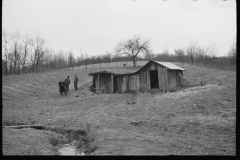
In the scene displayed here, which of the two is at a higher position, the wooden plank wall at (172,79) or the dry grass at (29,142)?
the wooden plank wall at (172,79)

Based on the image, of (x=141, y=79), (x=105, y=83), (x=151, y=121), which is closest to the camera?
(x=151, y=121)

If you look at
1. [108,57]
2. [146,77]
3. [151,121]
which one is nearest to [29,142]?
[151,121]

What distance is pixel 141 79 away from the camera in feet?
87.6

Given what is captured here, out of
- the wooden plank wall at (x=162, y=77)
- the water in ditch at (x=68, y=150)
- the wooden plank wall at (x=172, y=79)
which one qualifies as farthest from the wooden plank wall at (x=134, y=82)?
the water in ditch at (x=68, y=150)

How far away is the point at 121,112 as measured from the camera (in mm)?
17125

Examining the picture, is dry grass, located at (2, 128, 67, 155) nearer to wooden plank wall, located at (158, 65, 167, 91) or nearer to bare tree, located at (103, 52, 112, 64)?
wooden plank wall, located at (158, 65, 167, 91)

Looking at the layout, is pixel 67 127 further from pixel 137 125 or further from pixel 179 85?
pixel 179 85

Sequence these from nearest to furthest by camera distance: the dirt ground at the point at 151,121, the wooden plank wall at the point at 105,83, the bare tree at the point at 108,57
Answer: the dirt ground at the point at 151,121
the wooden plank wall at the point at 105,83
the bare tree at the point at 108,57

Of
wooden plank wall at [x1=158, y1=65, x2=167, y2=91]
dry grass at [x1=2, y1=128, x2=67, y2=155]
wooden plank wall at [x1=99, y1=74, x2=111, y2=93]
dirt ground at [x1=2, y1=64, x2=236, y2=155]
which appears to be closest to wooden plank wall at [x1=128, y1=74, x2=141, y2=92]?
wooden plank wall at [x1=158, y1=65, x2=167, y2=91]

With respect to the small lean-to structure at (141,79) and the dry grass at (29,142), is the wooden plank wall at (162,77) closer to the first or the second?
the small lean-to structure at (141,79)

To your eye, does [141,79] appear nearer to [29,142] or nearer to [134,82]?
[134,82]

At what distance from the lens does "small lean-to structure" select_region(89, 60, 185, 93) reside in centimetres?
2508

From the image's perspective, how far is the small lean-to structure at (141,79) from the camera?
82.3 ft

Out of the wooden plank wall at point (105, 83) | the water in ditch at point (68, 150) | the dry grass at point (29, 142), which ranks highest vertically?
the wooden plank wall at point (105, 83)
